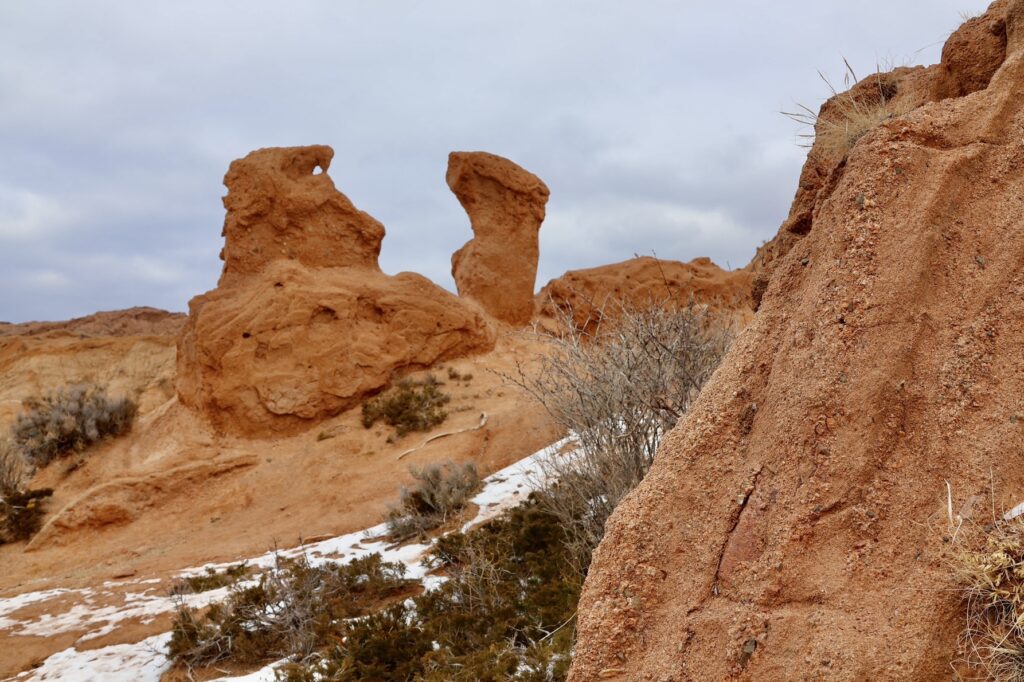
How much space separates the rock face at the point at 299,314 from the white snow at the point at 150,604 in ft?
13.2

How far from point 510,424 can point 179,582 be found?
15.5ft

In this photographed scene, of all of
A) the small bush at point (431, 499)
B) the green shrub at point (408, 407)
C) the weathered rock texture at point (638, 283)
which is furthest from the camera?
the weathered rock texture at point (638, 283)

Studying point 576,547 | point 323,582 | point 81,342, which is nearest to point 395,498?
point 323,582

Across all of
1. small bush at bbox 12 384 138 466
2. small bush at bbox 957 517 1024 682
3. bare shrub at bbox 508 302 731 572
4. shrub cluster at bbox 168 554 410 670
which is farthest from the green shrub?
small bush at bbox 957 517 1024 682

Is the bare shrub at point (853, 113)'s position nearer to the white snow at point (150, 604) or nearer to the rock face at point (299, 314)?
the white snow at point (150, 604)

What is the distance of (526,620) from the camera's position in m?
4.35

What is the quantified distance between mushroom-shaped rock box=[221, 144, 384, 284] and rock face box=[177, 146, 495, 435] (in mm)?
17

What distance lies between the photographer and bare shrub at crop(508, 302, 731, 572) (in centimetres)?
488

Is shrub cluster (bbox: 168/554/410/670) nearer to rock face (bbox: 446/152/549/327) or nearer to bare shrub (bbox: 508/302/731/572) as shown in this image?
bare shrub (bbox: 508/302/731/572)

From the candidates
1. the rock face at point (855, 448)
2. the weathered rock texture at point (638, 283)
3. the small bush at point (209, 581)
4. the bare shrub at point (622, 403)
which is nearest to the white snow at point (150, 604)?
the small bush at point (209, 581)

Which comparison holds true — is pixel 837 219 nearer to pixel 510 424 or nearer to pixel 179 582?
pixel 179 582

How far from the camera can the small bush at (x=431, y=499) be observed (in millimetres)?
7465

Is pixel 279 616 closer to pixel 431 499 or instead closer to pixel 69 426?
pixel 431 499

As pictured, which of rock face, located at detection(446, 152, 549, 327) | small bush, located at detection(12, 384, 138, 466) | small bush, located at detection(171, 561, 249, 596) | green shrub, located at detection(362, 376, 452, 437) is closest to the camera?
small bush, located at detection(171, 561, 249, 596)
